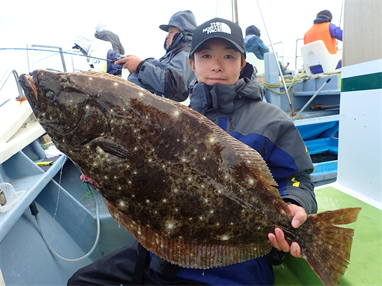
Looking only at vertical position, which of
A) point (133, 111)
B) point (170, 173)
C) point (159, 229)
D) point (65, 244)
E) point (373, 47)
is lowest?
point (65, 244)

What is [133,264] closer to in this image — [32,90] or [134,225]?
[134,225]

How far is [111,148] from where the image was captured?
1236mm

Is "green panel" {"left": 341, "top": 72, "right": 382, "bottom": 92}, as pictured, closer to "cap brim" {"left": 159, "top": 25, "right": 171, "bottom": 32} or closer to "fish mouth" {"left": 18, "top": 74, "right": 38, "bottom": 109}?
"fish mouth" {"left": 18, "top": 74, "right": 38, "bottom": 109}

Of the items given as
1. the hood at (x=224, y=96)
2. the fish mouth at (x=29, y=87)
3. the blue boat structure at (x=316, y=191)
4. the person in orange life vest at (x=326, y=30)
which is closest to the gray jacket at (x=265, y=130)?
the hood at (x=224, y=96)

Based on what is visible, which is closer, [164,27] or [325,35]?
[164,27]

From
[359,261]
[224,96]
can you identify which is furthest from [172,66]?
[359,261]

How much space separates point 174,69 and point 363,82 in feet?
8.35

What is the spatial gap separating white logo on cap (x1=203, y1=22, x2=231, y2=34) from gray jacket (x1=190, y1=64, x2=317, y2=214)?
0.43m

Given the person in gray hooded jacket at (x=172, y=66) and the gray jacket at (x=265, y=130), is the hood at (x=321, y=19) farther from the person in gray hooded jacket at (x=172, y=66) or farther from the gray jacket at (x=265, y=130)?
the gray jacket at (x=265, y=130)

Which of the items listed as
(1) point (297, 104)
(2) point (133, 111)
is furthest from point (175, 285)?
(1) point (297, 104)

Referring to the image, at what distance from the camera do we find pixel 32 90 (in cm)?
120

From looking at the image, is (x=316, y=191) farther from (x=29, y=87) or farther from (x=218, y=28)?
(x=29, y=87)

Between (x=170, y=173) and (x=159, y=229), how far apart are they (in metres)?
0.35

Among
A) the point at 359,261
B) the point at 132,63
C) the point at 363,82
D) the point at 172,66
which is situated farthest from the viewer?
the point at 172,66
